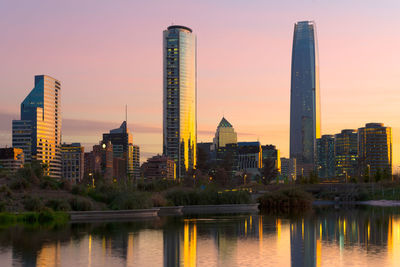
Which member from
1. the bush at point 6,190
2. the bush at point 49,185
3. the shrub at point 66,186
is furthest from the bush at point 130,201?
the bush at point 6,190

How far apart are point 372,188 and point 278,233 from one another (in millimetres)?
92993

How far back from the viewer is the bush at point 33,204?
4669 centimetres

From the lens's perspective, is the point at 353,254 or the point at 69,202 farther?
the point at 69,202

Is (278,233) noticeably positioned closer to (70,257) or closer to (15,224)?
(70,257)

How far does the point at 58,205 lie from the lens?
157 feet

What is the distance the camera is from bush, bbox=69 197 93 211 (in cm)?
4894

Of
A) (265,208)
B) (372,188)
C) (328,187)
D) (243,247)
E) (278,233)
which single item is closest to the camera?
(243,247)

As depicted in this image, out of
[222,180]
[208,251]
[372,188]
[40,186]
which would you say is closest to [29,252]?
[208,251]

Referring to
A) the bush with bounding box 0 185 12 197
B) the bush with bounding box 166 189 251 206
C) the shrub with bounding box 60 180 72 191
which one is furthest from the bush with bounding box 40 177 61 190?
the bush with bounding box 166 189 251 206

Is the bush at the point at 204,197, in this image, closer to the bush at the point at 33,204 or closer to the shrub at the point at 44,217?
the bush at the point at 33,204

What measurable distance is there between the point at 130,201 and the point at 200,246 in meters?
25.2

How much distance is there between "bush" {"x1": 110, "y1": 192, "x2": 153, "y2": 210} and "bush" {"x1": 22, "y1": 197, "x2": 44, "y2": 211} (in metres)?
7.26

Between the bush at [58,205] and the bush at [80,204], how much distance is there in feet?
3.75

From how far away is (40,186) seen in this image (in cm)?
5381
